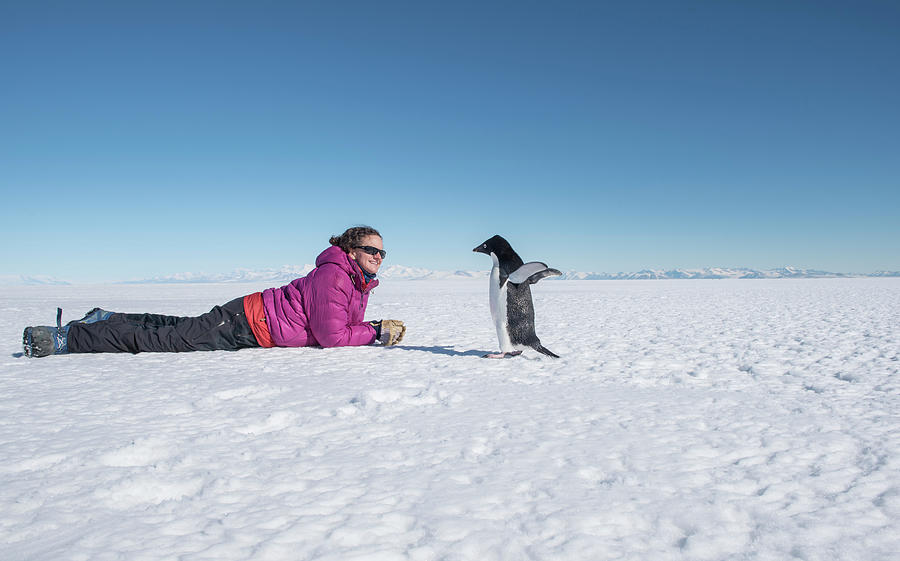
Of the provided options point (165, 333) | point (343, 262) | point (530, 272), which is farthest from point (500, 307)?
point (165, 333)

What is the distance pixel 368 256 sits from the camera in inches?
129

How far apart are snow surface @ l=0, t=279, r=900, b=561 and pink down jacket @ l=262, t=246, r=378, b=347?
0.53 m

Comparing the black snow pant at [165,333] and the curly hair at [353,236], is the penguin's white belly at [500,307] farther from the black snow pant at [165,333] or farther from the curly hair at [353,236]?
the black snow pant at [165,333]

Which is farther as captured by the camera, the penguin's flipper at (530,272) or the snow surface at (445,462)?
the penguin's flipper at (530,272)

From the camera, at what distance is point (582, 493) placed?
1222 mm

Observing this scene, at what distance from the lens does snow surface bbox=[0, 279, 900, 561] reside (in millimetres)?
1007

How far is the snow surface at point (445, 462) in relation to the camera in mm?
1007

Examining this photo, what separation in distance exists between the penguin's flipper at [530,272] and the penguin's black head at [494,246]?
17 cm

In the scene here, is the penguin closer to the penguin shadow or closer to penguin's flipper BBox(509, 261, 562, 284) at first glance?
penguin's flipper BBox(509, 261, 562, 284)

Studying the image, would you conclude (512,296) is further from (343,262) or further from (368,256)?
(343,262)

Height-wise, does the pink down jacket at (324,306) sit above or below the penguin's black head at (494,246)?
below

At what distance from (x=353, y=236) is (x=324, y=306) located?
1.70 feet

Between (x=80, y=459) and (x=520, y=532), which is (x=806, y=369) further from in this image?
(x=80, y=459)

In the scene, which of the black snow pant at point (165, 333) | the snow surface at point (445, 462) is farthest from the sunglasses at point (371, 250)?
the black snow pant at point (165, 333)
